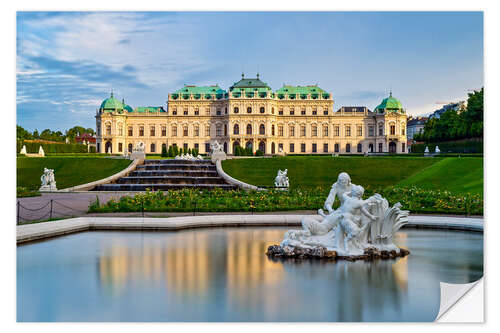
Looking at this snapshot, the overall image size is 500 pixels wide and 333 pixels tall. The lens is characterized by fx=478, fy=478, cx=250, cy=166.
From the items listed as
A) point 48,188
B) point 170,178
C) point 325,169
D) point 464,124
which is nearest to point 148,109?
point 464,124

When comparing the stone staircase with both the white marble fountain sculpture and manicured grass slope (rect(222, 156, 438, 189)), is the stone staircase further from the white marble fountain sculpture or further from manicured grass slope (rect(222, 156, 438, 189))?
the white marble fountain sculpture

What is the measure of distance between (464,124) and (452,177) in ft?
85.1

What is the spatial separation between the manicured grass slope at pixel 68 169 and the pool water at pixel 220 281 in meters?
22.1

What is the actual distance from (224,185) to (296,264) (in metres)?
21.2

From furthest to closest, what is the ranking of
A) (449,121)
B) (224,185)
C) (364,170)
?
(449,121), (364,170), (224,185)

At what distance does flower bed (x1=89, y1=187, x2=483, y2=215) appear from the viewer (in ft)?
56.2

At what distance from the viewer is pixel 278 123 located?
8631 centimetres

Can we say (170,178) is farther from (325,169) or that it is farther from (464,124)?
(464,124)

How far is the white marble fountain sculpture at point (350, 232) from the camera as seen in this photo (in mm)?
9617

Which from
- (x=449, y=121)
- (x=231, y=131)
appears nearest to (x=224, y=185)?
(x=449, y=121)
